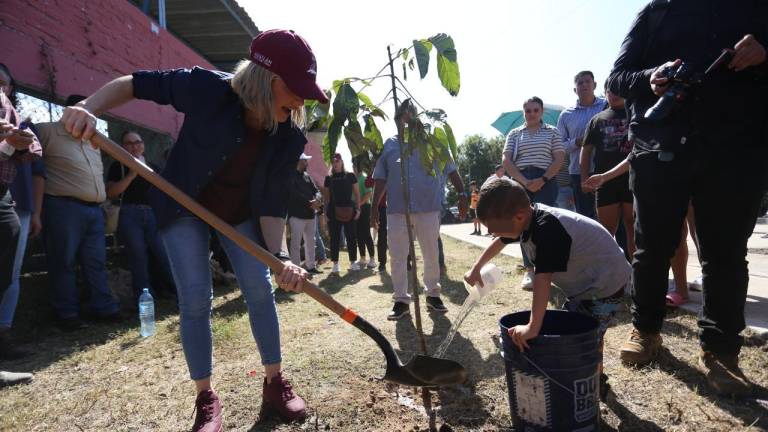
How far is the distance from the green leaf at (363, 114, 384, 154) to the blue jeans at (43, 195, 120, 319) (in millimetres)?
3155

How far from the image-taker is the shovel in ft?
6.24

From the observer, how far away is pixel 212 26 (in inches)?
394

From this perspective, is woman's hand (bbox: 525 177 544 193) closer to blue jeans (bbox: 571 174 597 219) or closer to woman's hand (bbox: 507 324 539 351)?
blue jeans (bbox: 571 174 597 219)

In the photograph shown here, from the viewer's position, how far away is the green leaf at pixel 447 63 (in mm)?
2281

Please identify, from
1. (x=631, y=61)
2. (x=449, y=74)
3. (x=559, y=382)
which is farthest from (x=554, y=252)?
(x=631, y=61)

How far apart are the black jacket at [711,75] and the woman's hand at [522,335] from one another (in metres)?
1.30

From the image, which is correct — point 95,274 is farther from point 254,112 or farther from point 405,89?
point 405,89

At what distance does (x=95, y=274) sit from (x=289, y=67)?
3.67 m

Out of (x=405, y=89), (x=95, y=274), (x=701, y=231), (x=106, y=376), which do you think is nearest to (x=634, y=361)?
(x=701, y=231)

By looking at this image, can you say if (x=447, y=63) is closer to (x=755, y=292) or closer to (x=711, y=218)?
(x=711, y=218)

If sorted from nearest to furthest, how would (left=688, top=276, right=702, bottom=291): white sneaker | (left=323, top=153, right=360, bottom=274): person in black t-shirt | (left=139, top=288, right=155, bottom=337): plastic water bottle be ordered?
1. (left=688, top=276, right=702, bottom=291): white sneaker
2. (left=139, top=288, right=155, bottom=337): plastic water bottle
3. (left=323, top=153, right=360, bottom=274): person in black t-shirt

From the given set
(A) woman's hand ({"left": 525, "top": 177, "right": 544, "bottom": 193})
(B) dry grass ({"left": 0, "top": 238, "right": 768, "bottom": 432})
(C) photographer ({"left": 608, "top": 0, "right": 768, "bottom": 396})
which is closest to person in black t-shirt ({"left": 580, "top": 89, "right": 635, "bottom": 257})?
(A) woman's hand ({"left": 525, "top": 177, "right": 544, "bottom": 193})

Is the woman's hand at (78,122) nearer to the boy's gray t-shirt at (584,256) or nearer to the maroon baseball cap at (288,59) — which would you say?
the maroon baseball cap at (288,59)

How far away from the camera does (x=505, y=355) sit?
191 cm
